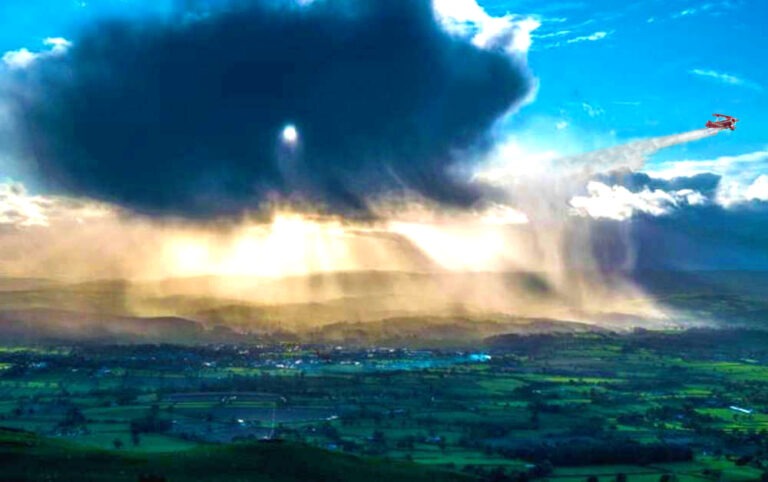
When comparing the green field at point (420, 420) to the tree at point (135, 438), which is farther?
the tree at point (135, 438)

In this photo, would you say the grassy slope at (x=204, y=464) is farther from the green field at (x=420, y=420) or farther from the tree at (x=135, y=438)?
the tree at (x=135, y=438)

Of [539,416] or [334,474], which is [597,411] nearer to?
[539,416]

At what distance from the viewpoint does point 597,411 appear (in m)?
160

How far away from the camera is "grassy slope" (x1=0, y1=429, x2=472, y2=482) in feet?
254

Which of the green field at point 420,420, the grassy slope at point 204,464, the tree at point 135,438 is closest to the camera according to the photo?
the grassy slope at point 204,464

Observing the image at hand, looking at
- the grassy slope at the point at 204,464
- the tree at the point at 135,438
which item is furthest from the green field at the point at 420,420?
the grassy slope at the point at 204,464

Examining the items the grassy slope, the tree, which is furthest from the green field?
the grassy slope

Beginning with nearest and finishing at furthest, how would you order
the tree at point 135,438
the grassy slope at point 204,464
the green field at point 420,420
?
the grassy slope at point 204,464, the green field at point 420,420, the tree at point 135,438

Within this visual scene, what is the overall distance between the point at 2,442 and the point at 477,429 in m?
78.1

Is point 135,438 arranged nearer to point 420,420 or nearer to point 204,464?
point 204,464

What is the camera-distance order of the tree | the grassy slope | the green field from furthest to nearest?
the tree, the green field, the grassy slope

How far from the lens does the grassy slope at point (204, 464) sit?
254 feet

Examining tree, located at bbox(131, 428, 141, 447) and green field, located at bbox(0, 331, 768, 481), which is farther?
tree, located at bbox(131, 428, 141, 447)

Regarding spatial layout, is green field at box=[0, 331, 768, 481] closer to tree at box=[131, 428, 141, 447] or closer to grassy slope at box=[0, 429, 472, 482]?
tree at box=[131, 428, 141, 447]
